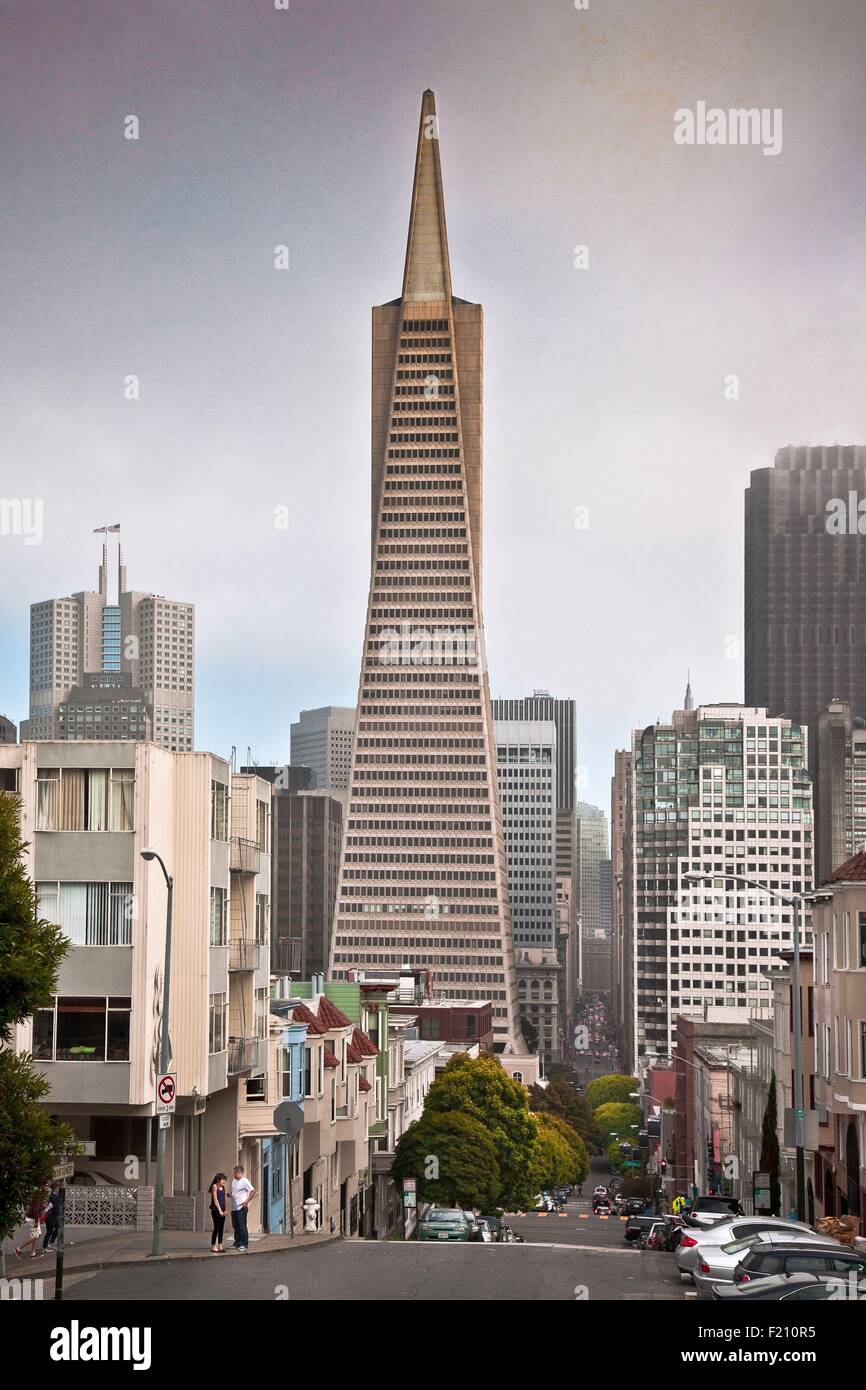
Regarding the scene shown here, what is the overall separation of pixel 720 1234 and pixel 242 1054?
18.6 meters

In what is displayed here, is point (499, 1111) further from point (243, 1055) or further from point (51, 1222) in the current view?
point (51, 1222)

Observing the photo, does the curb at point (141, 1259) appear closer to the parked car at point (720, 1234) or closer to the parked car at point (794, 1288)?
the parked car at point (720, 1234)

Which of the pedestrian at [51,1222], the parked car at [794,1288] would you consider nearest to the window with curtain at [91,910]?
the pedestrian at [51,1222]

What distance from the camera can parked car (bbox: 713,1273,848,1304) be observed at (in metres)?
22.0

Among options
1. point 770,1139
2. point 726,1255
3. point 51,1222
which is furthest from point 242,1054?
point 770,1139

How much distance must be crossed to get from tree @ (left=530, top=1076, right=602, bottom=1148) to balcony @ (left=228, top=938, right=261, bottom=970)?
136372mm

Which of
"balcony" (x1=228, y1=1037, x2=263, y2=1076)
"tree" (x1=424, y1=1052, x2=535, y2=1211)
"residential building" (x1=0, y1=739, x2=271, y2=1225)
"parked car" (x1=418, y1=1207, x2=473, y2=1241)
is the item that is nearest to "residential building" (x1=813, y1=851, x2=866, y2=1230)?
"parked car" (x1=418, y1=1207, x2=473, y2=1241)

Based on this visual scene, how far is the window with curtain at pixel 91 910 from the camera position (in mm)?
39688

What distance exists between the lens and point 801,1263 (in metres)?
23.8

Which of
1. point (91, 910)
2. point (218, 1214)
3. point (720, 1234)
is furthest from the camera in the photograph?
point (91, 910)

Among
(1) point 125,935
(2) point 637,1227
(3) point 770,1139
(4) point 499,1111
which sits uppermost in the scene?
(1) point 125,935

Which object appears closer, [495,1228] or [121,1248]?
[121,1248]

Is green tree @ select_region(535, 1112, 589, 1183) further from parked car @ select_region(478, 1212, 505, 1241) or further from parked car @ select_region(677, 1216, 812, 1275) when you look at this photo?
parked car @ select_region(677, 1216, 812, 1275)
